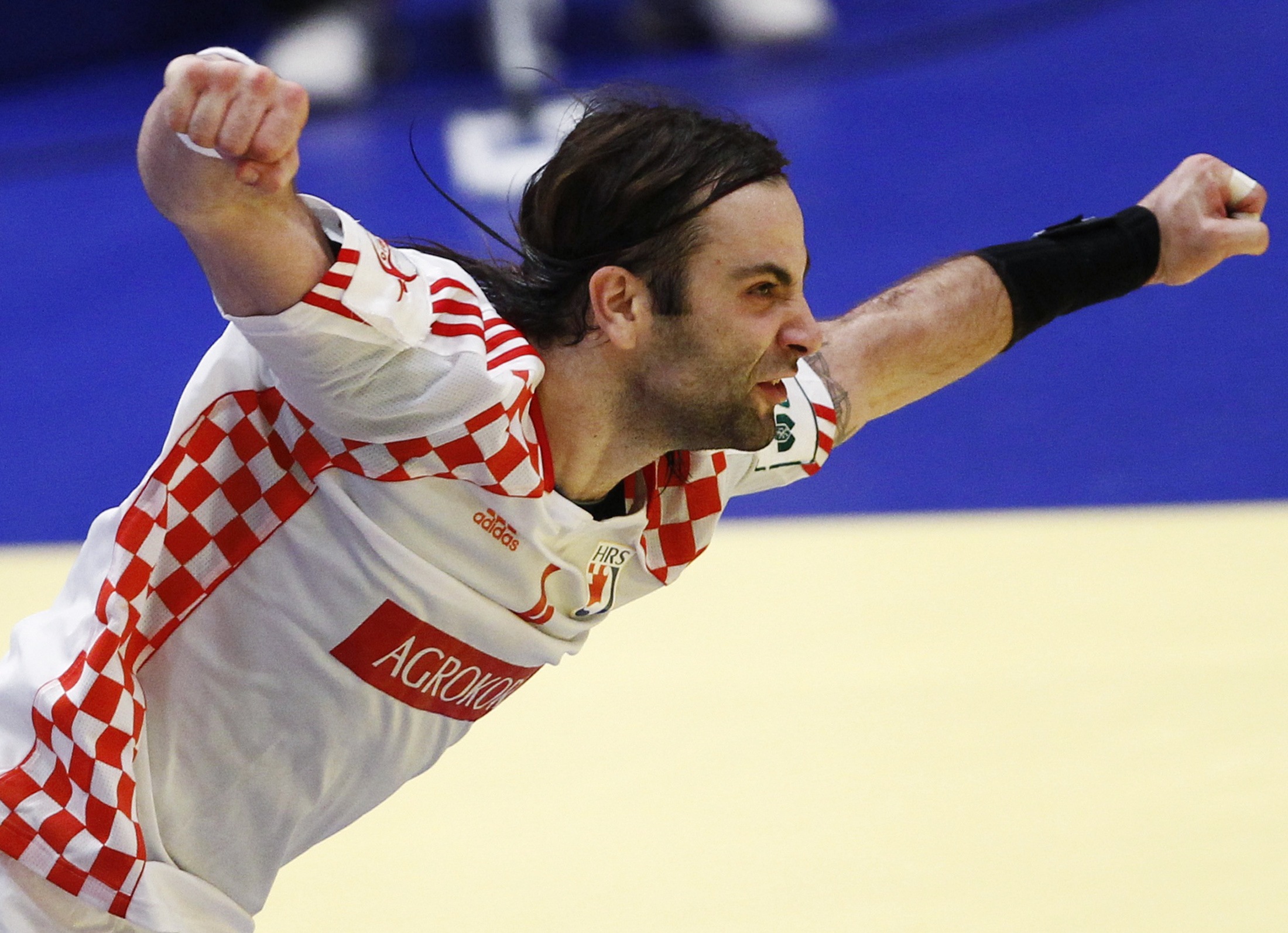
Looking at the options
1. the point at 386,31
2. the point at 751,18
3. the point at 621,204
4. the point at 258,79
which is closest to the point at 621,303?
the point at 621,204

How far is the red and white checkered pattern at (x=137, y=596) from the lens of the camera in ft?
3.89

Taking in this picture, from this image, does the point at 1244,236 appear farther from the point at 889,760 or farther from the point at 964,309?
the point at 889,760

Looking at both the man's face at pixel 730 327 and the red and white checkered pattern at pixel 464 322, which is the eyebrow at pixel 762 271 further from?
the red and white checkered pattern at pixel 464 322

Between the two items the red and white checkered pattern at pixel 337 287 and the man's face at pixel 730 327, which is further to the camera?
the man's face at pixel 730 327

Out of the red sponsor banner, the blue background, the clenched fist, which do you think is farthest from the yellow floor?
the clenched fist

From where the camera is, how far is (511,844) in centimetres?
197

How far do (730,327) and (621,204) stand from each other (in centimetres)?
14

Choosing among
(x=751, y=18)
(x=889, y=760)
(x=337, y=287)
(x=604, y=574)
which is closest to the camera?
(x=337, y=287)

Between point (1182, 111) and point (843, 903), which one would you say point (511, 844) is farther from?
point (1182, 111)

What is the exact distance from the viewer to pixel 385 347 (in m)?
1.03

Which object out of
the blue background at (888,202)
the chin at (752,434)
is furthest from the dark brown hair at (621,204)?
the blue background at (888,202)

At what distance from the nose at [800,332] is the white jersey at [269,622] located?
0.18 m

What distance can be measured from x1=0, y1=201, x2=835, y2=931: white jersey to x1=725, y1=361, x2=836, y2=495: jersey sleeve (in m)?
0.13

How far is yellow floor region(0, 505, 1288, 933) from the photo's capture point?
6.00ft
